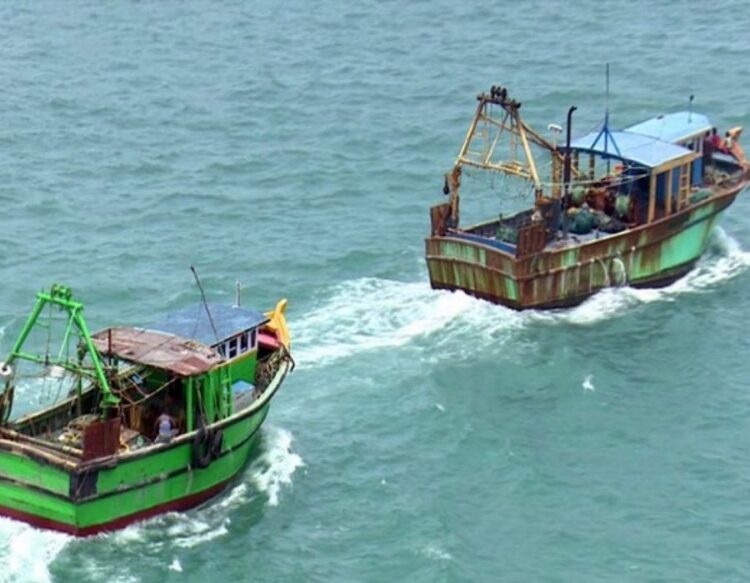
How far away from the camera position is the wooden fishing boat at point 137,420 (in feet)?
127

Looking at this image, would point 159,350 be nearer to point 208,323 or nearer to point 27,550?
point 208,323

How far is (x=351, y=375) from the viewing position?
4828 centimetres

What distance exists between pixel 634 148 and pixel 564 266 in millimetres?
5656

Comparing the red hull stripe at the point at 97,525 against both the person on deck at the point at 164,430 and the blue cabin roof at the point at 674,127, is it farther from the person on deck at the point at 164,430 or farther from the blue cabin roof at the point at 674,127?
the blue cabin roof at the point at 674,127

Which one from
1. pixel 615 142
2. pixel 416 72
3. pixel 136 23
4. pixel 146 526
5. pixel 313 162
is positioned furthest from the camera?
pixel 136 23

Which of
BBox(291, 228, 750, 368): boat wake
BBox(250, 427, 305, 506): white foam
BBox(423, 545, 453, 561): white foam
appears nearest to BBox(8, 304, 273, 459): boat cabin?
BBox(250, 427, 305, 506): white foam

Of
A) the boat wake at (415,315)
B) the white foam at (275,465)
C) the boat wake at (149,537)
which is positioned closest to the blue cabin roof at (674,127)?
the boat wake at (415,315)

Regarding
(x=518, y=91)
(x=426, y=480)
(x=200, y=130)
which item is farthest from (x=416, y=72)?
(x=426, y=480)

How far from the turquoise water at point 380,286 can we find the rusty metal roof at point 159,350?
3759mm

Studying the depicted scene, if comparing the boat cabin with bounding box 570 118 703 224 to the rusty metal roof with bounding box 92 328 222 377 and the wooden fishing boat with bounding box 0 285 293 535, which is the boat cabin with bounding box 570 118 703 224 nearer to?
the wooden fishing boat with bounding box 0 285 293 535

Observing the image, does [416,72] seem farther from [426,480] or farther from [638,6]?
[426,480]

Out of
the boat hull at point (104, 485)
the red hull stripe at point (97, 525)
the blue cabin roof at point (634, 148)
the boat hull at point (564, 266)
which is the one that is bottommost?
the red hull stripe at point (97, 525)

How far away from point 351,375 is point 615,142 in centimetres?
1331

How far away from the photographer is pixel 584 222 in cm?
5419
